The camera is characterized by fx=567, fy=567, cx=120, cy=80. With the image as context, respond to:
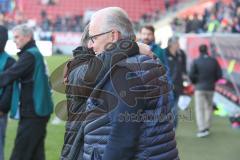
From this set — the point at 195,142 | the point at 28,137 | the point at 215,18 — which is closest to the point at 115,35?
the point at 28,137

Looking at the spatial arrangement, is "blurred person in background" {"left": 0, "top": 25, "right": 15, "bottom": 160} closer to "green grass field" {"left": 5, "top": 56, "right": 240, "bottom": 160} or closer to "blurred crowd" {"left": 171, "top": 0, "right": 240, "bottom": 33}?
"green grass field" {"left": 5, "top": 56, "right": 240, "bottom": 160}

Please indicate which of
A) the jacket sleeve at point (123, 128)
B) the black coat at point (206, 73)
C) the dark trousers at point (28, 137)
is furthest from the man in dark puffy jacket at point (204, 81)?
the jacket sleeve at point (123, 128)

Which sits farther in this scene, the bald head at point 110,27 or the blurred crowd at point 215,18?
the blurred crowd at point 215,18

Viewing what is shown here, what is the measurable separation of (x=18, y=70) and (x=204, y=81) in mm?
5503

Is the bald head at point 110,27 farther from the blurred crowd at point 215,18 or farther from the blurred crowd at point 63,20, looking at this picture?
the blurred crowd at point 63,20

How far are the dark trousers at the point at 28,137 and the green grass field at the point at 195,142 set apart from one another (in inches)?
45.5

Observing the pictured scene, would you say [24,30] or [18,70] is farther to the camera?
[24,30]

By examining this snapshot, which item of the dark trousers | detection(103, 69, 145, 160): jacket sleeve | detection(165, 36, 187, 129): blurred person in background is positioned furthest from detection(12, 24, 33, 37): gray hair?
detection(165, 36, 187, 129): blurred person in background

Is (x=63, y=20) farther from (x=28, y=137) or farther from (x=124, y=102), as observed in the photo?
(x=124, y=102)

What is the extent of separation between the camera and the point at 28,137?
631 cm

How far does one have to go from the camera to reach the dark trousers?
6.25 meters

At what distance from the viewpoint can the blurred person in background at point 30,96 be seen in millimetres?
6035

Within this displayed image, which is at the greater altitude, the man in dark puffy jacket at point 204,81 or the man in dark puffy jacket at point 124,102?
the man in dark puffy jacket at point 124,102

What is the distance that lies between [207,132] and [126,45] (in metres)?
7.73
